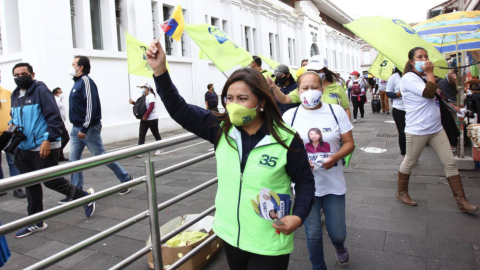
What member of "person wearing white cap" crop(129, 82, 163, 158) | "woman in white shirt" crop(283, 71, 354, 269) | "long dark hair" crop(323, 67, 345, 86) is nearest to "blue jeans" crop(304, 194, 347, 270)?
"woman in white shirt" crop(283, 71, 354, 269)

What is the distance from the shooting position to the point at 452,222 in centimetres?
375

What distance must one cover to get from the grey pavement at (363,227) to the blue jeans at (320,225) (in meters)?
0.38

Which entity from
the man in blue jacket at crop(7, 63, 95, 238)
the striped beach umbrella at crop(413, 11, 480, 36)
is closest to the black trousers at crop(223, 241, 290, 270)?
the man in blue jacket at crop(7, 63, 95, 238)

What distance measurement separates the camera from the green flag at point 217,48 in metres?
5.29

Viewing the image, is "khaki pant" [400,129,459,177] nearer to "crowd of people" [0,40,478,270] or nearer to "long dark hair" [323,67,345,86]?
"crowd of people" [0,40,478,270]

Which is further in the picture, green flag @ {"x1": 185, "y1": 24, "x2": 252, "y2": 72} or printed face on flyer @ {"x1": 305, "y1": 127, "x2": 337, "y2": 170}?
green flag @ {"x1": 185, "y1": 24, "x2": 252, "y2": 72}

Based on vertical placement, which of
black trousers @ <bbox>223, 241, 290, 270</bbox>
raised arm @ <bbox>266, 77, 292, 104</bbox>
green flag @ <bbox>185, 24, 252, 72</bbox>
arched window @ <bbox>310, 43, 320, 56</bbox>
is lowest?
black trousers @ <bbox>223, 241, 290, 270</bbox>

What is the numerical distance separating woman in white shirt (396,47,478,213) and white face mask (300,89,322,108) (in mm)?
1847

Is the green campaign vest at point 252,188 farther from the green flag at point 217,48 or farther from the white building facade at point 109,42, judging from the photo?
the white building facade at point 109,42

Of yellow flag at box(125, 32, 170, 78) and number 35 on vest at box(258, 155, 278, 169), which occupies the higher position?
yellow flag at box(125, 32, 170, 78)

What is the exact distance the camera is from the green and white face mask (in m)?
1.79

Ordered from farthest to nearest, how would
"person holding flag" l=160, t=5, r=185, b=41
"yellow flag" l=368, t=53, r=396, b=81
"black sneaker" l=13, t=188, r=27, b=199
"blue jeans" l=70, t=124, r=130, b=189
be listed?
"yellow flag" l=368, t=53, r=396, b=81, "black sneaker" l=13, t=188, r=27, b=199, "blue jeans" l=70, t=124, r=130, b=189, "person holding flag" l=160, t=5, r=185, b=41

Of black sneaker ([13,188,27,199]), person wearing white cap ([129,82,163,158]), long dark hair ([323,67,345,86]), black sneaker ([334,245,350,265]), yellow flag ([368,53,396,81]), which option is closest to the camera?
black sneaker ([334,245,350,265])

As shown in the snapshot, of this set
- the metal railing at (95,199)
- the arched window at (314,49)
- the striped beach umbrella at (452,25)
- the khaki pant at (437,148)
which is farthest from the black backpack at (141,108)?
the arched window at (314,49)
